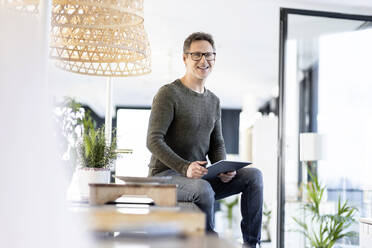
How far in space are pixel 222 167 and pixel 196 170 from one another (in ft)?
0.41

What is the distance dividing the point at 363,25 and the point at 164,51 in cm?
303

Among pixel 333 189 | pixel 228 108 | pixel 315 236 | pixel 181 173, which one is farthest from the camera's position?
pixel 228 108

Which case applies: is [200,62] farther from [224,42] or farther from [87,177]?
[224,42]

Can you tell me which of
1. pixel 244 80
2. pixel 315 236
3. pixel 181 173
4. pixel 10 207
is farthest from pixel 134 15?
pixel 244 80

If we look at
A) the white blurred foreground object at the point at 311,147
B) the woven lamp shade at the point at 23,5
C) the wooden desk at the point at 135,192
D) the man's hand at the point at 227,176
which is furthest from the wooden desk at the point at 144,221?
the white blurred foreground object at the point at 311,147

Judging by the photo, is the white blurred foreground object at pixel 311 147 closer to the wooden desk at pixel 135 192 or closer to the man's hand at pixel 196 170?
the man's hand at pixel 196 170

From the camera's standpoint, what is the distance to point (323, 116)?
4.96 m

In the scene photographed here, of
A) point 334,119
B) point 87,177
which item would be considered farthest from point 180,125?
point 334,119

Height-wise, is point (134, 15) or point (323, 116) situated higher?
point (134, 15)

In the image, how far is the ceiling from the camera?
4.54m

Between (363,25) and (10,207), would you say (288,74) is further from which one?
(10,207)

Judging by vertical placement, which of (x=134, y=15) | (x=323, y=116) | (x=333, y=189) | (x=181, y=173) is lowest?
(x=333, y=189)

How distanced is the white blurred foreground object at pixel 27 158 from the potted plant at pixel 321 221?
3.66 meters

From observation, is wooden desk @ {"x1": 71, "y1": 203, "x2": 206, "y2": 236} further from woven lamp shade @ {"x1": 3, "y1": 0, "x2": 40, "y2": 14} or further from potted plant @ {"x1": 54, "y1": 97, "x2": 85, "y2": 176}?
potted plant @ {"x1": 54, "y1": 97, "x2": 85, "y2": 176}
